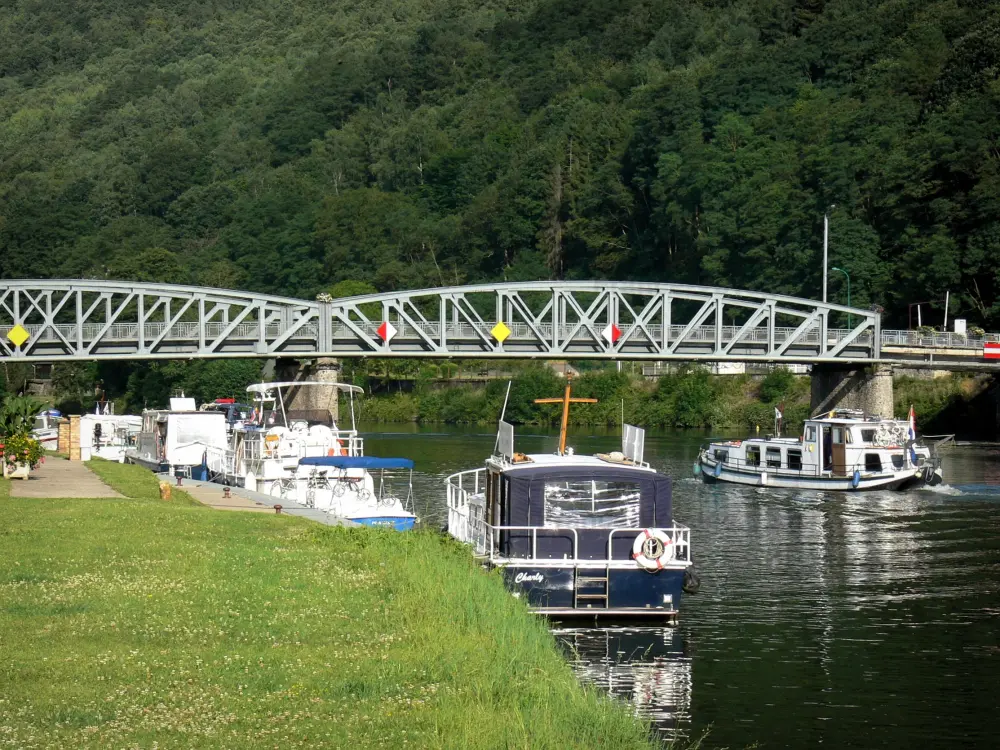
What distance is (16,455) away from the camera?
45719mm

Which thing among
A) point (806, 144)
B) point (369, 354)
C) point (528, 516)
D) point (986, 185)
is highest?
point (806, 144)

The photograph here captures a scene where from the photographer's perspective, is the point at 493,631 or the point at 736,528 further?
the point at 736,528

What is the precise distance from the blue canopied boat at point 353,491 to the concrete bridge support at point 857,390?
53019mm

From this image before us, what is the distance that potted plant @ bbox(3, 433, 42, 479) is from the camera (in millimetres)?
45469

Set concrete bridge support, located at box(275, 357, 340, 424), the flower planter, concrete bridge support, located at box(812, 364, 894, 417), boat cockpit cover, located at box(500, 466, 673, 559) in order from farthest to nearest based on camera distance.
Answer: concrete bridge support, located at box(812, 364, 894, 417) < concrete bridge support, located at box(275, 357, 340, 424) < the flower planter < boat cockpit cover, located at box(500, 466, 673, 559)

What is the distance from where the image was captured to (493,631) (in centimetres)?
2325

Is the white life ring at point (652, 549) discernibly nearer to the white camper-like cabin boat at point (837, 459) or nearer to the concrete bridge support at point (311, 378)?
the white camper-like cabin boat at point (837, 459)

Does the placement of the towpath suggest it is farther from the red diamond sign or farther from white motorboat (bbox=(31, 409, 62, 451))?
the red diamond sign

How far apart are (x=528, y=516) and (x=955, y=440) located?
69.7 metres

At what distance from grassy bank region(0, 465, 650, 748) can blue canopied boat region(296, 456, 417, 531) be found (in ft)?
36.7

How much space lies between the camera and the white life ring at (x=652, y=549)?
29.3 metres

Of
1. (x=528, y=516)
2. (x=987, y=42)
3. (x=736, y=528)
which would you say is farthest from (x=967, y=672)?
(x=987, y=42)

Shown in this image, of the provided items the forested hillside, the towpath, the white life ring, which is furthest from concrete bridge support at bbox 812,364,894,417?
the white life ring

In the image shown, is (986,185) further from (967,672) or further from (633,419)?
(967,672)
